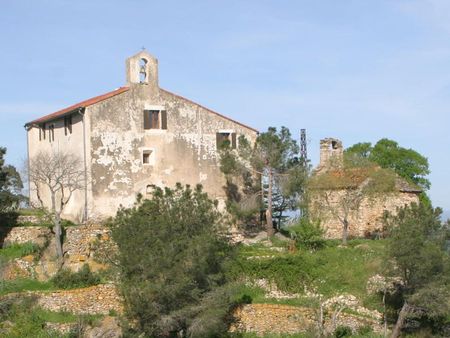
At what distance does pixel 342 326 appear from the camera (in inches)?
1451

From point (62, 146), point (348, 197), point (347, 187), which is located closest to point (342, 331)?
point (348, 197)

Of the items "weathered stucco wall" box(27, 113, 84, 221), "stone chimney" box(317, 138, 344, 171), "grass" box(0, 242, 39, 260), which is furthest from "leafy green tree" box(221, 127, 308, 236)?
"grass" box(0, 242, 39, 260)

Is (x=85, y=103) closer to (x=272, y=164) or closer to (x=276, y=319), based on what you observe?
(x=272, y=164)

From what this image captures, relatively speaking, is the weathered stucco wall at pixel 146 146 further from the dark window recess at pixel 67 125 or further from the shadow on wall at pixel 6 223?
the shadow on wall at pixel 6 223

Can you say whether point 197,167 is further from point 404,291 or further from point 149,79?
point 404,291

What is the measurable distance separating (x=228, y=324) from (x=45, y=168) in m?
15.7

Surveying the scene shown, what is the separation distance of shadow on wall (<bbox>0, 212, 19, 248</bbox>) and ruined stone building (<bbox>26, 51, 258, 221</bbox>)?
126 inches

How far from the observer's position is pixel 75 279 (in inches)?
1523

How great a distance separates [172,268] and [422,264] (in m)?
11.4

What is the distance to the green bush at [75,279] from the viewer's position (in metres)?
38.6

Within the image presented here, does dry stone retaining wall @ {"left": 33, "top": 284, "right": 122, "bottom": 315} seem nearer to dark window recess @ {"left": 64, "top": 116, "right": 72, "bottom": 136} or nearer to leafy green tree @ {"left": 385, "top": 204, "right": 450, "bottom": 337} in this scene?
dark window recess @ {"left": 64, "top": 116, "right": 72, "bottom": 136}

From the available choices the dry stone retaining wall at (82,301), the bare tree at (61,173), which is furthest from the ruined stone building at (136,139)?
the dry stone retaining wall at (82,301)

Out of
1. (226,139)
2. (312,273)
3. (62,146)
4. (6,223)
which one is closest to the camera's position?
(312,273)

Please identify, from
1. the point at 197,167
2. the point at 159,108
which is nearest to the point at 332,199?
the point at 197,167
